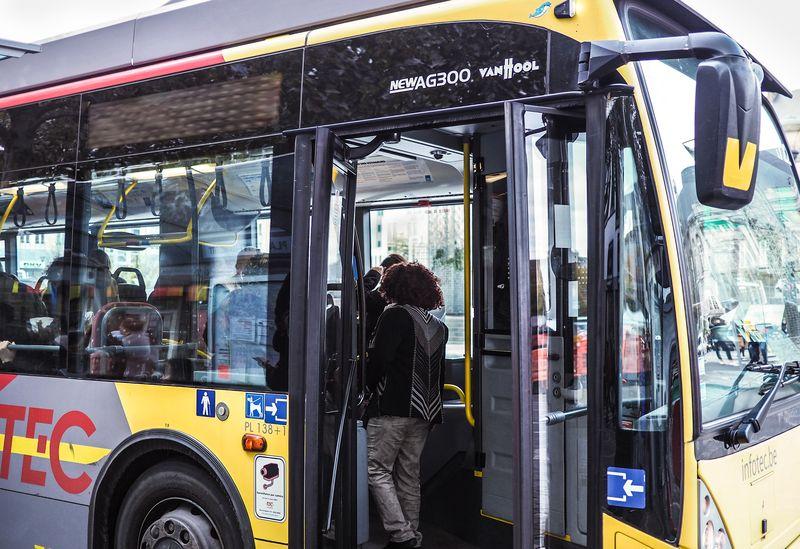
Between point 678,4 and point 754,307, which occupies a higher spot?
point 678,4

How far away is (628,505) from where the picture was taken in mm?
2768

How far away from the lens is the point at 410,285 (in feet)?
15.5

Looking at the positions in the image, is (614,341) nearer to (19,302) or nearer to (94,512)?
(94,512)

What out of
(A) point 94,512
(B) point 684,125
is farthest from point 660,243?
(A) point 94,512

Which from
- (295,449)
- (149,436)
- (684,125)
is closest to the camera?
(684,125)

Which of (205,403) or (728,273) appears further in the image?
(205,403)

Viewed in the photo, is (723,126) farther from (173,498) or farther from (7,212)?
(7,212)

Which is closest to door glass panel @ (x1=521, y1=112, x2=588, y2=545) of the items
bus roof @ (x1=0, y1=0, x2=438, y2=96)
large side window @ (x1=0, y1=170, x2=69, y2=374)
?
bus roof @ (x1=0, y1=0, x2=438, y2=96)

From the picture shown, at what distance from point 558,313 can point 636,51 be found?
3.48ft

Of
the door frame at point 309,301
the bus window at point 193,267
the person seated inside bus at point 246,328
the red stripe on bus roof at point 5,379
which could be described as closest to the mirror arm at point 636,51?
the door frame at point 309,301

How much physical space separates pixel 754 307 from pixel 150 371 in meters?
2.86

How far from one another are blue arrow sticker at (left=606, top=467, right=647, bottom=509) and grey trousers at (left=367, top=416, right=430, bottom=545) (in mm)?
2025

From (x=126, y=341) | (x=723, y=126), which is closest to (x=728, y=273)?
(x=723, y=126)

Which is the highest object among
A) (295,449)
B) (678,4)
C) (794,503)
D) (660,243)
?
(678,4)
